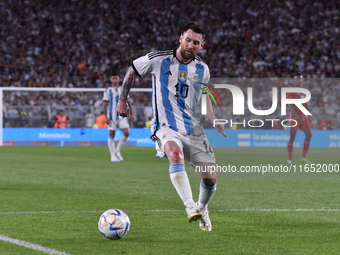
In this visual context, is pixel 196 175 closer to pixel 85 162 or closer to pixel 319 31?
pixel 85 162

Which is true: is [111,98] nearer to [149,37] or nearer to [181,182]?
[181,182]

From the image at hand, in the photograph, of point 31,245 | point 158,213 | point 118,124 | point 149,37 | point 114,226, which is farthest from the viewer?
point 149,37

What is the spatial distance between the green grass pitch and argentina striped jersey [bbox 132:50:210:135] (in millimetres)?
1033

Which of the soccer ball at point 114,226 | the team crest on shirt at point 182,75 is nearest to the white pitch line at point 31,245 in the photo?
the soccer ball at point 114,226

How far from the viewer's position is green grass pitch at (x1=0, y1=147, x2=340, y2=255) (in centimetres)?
479

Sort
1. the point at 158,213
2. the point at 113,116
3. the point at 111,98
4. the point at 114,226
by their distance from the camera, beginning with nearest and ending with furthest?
the point at 114,226, the point at 158,213, the point at 111,98, the point at 113,116

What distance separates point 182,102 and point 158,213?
1.51m

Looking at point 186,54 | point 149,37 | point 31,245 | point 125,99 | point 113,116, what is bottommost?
point 31,245

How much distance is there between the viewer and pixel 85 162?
15000 mm

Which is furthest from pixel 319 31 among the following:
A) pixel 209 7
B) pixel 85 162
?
pixel 85 162

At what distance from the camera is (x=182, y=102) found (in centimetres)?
581

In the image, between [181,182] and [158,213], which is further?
[158,213]

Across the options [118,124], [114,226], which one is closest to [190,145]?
[114,226]

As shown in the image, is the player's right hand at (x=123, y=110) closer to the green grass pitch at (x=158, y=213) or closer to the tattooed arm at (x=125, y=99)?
the tattooed arm at (x=125, y=99)
